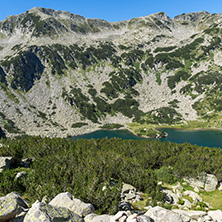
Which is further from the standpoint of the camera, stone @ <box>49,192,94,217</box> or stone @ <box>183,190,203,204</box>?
stone @ <box>183,190,203,204</box>

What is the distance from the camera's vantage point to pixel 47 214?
8.38 m

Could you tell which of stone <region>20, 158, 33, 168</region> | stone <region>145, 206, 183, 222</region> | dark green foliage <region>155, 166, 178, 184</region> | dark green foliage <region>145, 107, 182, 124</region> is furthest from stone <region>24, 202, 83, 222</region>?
dark green foliage <region>145, 107, 182, 124</region>

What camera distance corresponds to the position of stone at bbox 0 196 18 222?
340 inches

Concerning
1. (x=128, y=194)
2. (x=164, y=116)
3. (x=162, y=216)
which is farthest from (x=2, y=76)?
(x=162, y=216)

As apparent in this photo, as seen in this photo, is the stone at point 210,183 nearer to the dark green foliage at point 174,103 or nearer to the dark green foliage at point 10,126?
the dark green foliage at point 10,126

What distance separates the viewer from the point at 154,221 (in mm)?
10469

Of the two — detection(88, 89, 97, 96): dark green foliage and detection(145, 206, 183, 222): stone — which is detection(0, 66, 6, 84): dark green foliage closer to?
detection(88, 89, 97, 96): dark green foliage

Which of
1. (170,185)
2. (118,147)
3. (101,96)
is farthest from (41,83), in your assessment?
(170,185)

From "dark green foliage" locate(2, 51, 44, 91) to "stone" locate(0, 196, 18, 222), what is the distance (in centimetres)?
18077

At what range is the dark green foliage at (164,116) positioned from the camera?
490 feet

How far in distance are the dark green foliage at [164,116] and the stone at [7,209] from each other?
146 m

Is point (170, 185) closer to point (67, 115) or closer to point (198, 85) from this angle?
point (67, 115)

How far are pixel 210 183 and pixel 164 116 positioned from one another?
13210 centimetres

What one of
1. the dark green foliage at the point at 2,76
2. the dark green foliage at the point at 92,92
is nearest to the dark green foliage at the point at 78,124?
the dark green foliage at the point at 92,92
